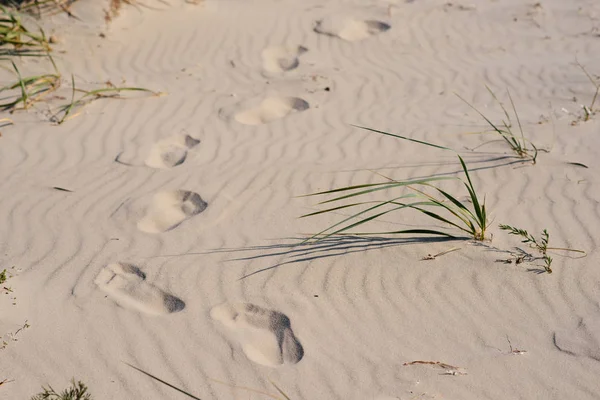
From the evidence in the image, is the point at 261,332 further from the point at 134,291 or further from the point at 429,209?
the point at 429,209

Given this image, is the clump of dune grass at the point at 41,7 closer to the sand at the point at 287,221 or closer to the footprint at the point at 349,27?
the sand at the point at 287,221

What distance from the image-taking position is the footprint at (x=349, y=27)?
7223 mm

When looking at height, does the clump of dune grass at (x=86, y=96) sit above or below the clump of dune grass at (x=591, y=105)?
below

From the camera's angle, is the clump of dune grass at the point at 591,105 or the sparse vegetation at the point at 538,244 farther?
the clump of dune grass at the point at 591,105

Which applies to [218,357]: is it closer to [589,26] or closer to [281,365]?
[281,365]

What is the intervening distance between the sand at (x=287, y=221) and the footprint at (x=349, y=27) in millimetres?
65

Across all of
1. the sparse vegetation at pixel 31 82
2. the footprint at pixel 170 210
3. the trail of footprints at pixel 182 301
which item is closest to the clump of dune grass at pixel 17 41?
the sparse vegetation at pixel 31 82

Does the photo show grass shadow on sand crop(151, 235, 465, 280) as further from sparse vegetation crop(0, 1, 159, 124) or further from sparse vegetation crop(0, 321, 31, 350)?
sparse vegetation crop(0, 1, 159, 124)

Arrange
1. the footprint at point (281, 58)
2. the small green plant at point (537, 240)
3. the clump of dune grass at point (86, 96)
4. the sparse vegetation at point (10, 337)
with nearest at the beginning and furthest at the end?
the sparse vegetation at point (10, 337)
the small green plant at point (537, 240)
the clump of dune grass at point (86, 96)
the footprint at point (281, 58)

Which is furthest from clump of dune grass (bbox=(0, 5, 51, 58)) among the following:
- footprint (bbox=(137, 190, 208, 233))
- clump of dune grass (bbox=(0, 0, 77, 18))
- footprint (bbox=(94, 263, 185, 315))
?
footprint (bbox=(94, 263, 185, 315))

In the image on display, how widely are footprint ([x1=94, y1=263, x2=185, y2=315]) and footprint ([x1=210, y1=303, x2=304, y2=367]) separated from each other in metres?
0.26

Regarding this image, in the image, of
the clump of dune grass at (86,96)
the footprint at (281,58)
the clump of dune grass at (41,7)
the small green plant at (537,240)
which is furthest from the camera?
the clump of dune grass at (41,7)

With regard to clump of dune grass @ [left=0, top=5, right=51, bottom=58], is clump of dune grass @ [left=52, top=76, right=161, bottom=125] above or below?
below

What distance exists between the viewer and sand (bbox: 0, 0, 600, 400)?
116 inches
